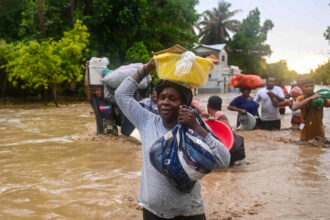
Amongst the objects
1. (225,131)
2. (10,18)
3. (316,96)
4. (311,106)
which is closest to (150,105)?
(225,131)

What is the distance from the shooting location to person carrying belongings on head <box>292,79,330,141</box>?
5.48 metres

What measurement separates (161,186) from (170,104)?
484 millimetres

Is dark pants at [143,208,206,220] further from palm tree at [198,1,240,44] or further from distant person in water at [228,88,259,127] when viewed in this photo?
palm tree at [198,1,240,44]

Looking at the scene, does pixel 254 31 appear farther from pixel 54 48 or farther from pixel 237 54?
pixel 54 48

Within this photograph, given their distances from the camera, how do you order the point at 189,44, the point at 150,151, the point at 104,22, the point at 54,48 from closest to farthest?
the point at 150,151, the point at 54,48, the point at 104,22, the point at 189,44

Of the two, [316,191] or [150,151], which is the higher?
[150,151]

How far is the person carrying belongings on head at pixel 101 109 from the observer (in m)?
6.29

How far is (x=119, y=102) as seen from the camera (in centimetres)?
211

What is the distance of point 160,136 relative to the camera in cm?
189

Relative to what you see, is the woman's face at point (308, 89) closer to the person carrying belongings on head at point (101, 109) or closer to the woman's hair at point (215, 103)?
the woman's hair at point (215, 103)

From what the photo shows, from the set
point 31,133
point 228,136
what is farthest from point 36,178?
point 31,133

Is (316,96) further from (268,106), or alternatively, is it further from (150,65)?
(150,65)

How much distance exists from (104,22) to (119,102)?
60.0 ft

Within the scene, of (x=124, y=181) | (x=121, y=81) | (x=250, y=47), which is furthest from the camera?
(x=250, y=47)
